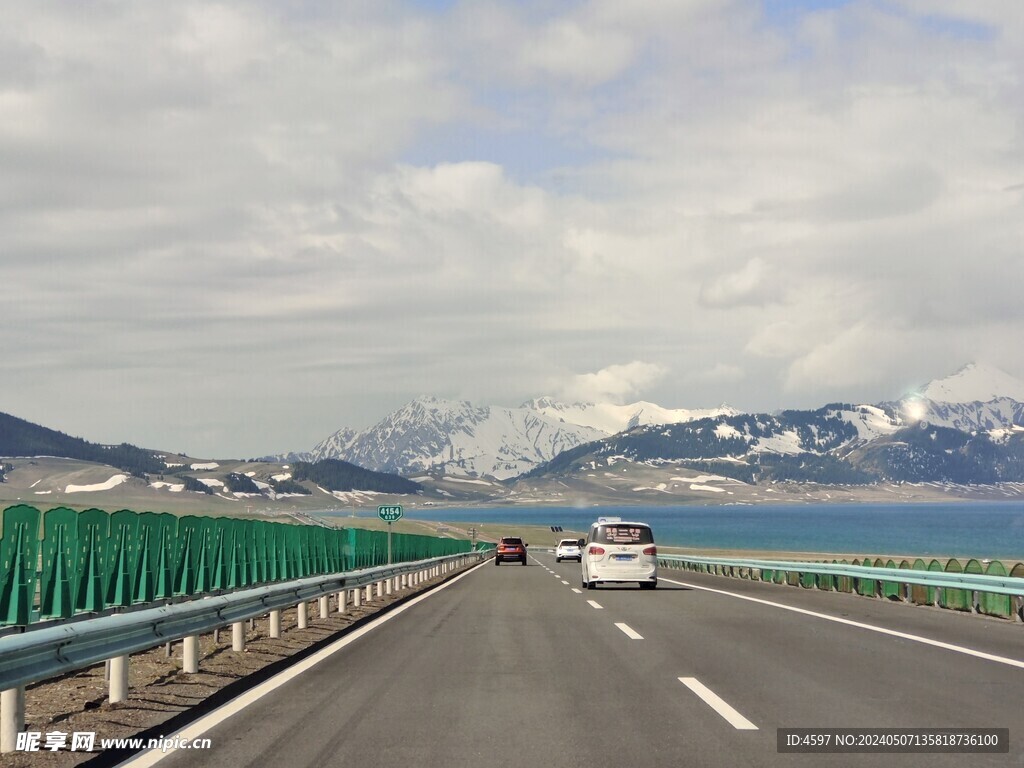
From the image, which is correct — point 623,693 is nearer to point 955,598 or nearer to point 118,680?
point 118,680

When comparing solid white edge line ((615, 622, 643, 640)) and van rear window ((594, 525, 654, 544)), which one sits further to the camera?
van rear window ((594, 525, 654, 544))

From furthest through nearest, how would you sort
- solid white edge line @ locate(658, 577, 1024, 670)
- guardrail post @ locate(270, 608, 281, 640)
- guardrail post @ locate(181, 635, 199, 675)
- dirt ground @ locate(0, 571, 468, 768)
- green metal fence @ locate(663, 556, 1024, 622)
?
1. green metal fence @ locate(663, 556, 1024, 622)
2. guardrail post @ locate(270, 608, 281, 640)
3. solid white edge line @ locate(658, 577, 1024, 670)
4. guardrail post @ locate(181, 635, 199, 675)
5. dirt ground @ locate(0, 571, 468, 768)

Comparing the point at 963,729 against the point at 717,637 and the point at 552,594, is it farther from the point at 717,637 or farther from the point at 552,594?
the point at 552,594

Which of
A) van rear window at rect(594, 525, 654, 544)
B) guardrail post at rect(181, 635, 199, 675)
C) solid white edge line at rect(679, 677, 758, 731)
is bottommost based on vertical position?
solid white edge line at rect(679, 677, 758, 731)

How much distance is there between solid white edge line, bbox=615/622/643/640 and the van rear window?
34.3ft

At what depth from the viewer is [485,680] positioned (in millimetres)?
10992

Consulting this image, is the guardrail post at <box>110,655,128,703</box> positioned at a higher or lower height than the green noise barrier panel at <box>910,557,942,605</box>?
higher

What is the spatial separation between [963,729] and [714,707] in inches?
77.1

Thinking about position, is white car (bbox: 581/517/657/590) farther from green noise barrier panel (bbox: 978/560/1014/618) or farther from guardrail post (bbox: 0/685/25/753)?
guardrail post (bbox: 0/685/25/753)

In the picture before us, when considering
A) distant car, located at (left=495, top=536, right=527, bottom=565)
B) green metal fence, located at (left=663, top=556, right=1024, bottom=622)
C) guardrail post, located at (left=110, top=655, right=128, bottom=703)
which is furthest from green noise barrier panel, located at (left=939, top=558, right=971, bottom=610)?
distant car, located at (left=495, top=536, right=527, bottom=565)

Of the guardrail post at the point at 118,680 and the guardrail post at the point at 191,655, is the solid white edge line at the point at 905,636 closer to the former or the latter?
the guardrail post at the point at 191,655

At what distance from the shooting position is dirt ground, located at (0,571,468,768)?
7.78 m

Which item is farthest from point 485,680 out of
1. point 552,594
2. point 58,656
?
point 552,594

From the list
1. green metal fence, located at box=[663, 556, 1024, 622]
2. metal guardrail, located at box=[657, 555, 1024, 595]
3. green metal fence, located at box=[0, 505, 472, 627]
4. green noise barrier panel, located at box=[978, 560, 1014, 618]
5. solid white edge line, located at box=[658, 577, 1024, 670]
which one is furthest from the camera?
green metal fence, located at box=[663, 556, 1024, 622]
